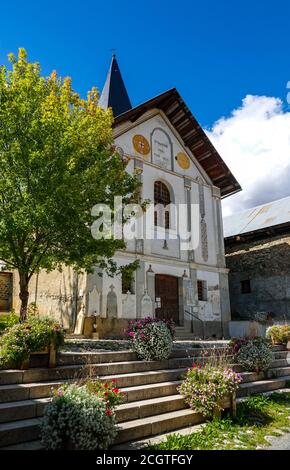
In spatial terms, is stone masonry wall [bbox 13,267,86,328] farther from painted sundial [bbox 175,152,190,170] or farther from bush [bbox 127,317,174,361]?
painted sundial [bbox 175,152,190,170]

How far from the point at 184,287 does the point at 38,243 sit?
8808 millimetres

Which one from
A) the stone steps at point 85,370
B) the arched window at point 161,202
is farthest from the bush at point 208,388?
the arched window at point 161,202

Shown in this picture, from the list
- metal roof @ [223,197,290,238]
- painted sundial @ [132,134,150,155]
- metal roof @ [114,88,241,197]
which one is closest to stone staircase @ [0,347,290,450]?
painted sundial @ [132,134,150,155]

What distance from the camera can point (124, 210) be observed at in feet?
33.4

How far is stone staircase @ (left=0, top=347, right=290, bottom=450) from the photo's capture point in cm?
452

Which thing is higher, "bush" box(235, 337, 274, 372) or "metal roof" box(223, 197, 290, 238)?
"metal roof" box(223, 197, 290, 238)

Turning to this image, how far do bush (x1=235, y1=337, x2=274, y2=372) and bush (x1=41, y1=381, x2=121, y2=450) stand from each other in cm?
495

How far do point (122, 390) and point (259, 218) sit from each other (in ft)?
58.9

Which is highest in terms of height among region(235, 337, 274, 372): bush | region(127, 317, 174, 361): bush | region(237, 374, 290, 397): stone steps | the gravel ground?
region(127, 317, 174, 361): bush

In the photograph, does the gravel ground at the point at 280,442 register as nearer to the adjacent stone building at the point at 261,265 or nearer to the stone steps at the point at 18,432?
the stone steps at the point at 18,432

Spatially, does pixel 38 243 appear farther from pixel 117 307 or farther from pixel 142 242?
pixel 142 242

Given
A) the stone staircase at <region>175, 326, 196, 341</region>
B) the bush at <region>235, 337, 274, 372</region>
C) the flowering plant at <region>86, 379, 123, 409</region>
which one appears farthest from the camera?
the stone staircase at <region>175, 326, 196, 341</region>
